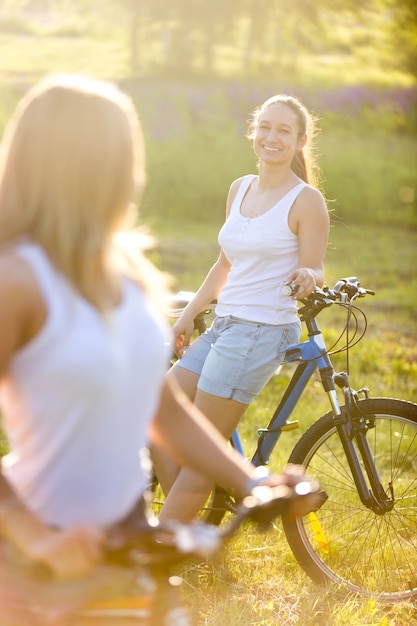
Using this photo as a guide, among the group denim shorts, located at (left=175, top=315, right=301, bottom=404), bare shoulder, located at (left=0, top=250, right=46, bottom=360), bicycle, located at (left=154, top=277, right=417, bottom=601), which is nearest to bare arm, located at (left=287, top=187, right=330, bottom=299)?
bicycle, located at (left=154, top=277, right=417, bottom=601)

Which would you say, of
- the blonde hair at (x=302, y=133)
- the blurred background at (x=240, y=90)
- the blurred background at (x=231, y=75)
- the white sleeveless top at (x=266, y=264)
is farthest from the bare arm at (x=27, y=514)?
the blurred background at (x=231, y=75)

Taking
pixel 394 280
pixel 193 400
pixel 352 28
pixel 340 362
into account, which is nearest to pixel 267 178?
pixel 193 400

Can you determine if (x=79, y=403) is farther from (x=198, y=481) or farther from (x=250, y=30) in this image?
(x=250, y=30)

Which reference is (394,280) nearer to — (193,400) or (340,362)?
(340,362)

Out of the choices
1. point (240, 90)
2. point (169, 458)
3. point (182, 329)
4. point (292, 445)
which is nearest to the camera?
point (169, 458)

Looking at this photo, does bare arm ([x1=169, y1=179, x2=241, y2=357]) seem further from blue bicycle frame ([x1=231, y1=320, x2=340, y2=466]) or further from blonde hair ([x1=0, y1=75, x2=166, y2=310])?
blonde hair ([x1=0, y1=75, x2=166, y2=310])

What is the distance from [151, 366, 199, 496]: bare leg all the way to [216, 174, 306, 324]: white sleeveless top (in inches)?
12.4

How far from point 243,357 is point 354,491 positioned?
851 millimetres

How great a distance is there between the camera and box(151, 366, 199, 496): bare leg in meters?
3.69

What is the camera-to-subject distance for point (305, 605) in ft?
11.4

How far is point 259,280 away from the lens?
3504 mm

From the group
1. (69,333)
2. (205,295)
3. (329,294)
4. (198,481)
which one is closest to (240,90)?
(205,295)

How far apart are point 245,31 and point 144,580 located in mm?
29977

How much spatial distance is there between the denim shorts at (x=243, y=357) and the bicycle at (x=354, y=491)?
67 mm
